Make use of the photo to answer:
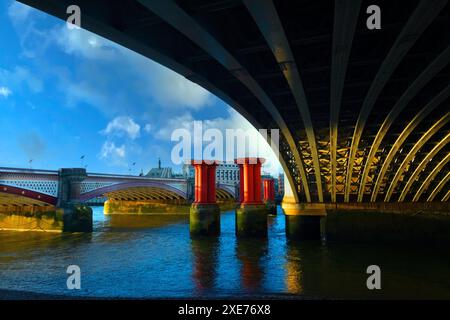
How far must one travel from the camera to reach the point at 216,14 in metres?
8.80

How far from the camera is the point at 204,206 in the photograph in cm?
3103

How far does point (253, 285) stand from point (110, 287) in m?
6.01

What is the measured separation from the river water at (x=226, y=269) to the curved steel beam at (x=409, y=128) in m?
5.18

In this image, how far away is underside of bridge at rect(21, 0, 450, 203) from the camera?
7.64 metres

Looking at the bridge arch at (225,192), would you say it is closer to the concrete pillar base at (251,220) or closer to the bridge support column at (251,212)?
the bridge support column at (251,212)

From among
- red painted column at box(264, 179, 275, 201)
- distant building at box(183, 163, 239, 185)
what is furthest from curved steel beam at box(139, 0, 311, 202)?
distant building at box(183, 163, 239, 185)

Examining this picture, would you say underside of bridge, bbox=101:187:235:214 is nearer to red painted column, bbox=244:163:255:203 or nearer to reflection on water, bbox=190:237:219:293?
red painted column, bbox=244:163:255:203

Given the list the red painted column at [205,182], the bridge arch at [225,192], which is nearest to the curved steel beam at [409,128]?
the red painted column at [205,182]

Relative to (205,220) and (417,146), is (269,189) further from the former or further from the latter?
(417,146)

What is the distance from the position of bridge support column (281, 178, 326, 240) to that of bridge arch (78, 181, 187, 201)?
84.3 ft

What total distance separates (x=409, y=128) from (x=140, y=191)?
47827 millimetres

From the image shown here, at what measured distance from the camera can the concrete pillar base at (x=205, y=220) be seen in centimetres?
2998
